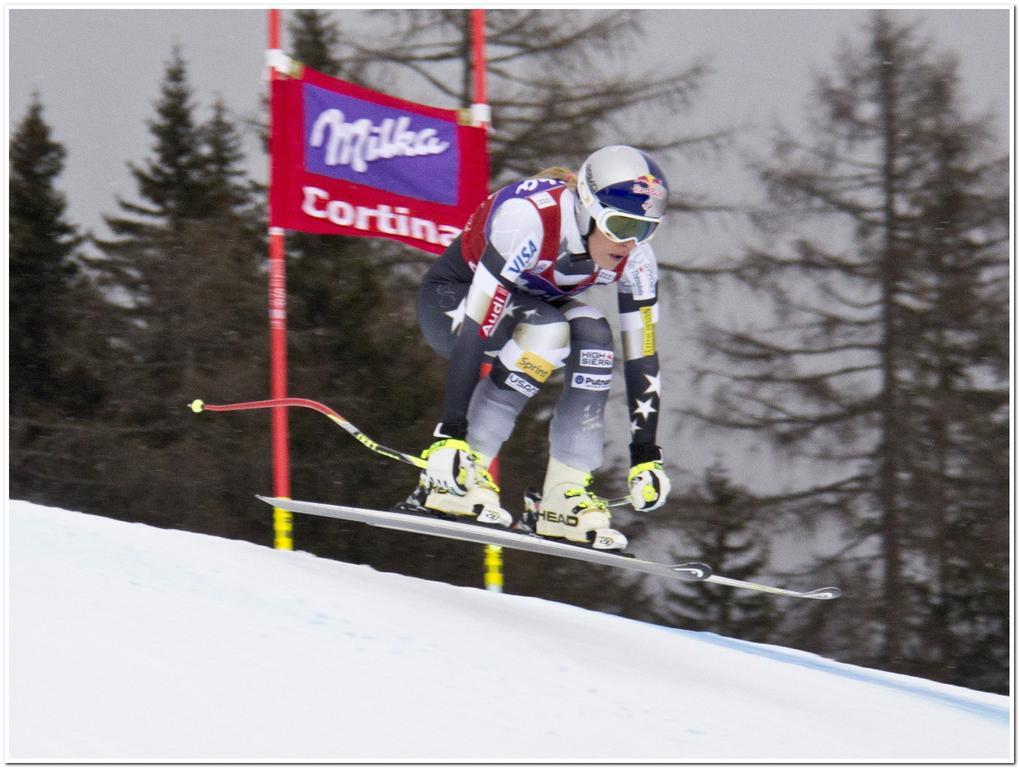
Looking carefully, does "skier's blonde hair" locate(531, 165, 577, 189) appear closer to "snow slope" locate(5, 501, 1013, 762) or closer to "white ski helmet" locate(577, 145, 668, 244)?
"white ski helmet" locate(577, 145, 668, 244)

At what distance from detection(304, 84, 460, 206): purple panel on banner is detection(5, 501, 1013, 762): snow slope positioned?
1896 millimetres

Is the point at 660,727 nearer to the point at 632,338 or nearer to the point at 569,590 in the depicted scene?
the point at 632,338

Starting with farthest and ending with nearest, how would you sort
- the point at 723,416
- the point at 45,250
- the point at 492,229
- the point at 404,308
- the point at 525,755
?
the point at 45,250, the point at 723,416, the point at 404,308, the point at 492,229, the point at 525,755

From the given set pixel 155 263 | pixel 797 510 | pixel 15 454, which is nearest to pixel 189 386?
pixel 155 263

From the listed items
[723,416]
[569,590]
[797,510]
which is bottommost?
[569,590]

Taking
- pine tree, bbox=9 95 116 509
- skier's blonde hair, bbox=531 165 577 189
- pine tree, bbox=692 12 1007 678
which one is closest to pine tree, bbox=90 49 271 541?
pine tree, bbox=9 95 116 509

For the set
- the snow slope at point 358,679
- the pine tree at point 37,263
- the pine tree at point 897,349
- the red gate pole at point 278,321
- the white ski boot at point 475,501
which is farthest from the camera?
the pine tree at point 37,263

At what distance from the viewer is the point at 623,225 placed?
421 centimetres

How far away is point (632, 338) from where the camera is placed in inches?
182

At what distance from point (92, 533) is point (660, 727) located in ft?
8.07

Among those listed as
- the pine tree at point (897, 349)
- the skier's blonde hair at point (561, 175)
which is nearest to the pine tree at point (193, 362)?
the pine tree at point (897, 349)

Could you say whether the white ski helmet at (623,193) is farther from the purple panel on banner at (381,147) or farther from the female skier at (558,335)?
the purple panel on banner at (381,147)

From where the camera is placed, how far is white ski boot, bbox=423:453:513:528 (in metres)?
4.48

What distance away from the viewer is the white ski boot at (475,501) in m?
4.48
